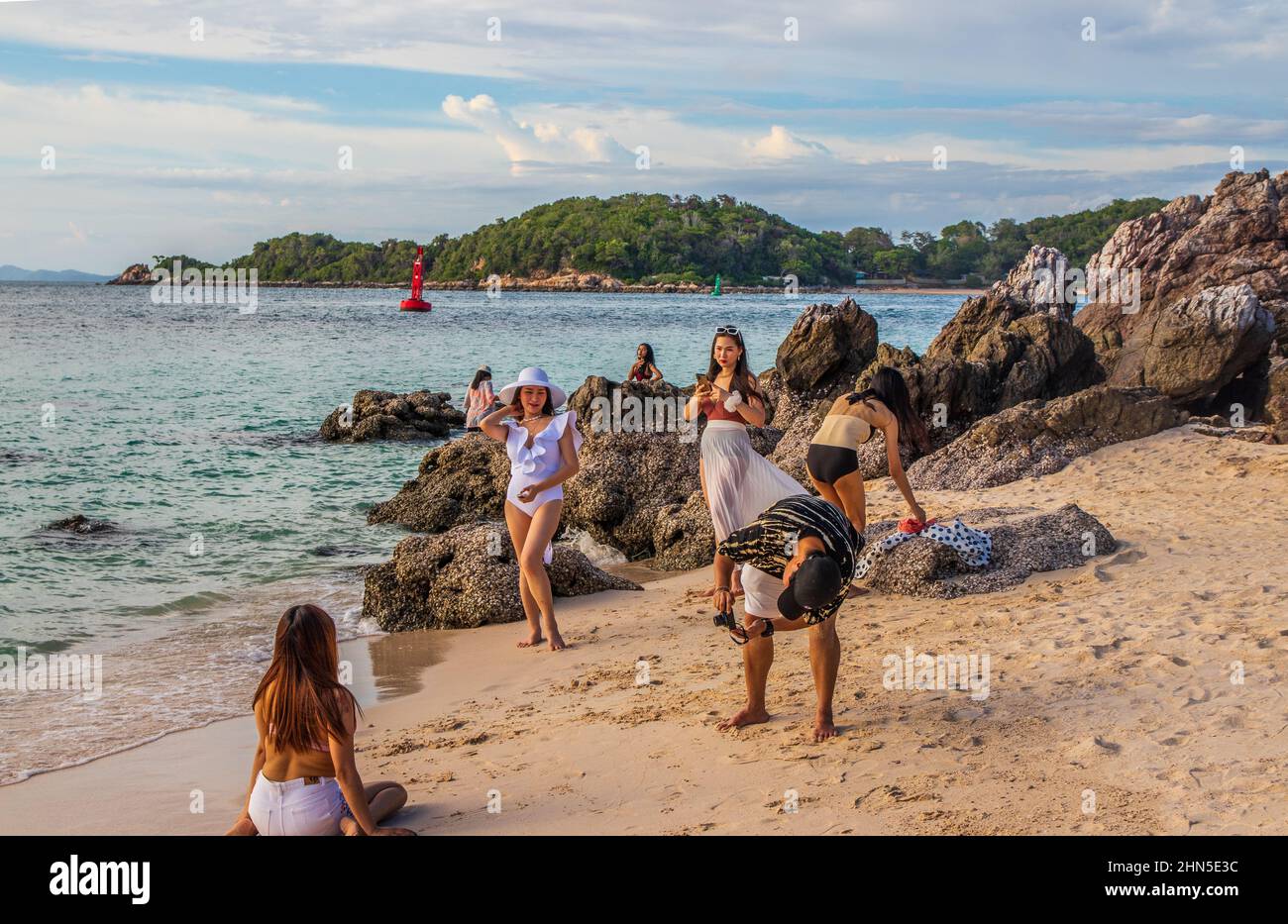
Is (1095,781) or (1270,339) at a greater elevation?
(1270,339)

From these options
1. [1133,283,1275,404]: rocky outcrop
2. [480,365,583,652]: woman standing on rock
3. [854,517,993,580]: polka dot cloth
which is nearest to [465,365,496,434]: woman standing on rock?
[480,365,583,652]: woman standing on rock

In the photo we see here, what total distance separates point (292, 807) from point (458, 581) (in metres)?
4.72

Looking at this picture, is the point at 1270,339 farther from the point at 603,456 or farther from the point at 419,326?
the point at 419,326

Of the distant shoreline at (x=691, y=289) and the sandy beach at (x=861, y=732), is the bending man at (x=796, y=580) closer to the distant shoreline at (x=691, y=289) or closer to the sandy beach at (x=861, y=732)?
the sandy beach at (x=861, y=732)

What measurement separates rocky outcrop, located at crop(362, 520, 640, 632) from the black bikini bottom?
95.8 inches

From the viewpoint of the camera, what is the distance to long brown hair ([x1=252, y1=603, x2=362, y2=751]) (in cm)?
414

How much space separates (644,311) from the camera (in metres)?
75.9

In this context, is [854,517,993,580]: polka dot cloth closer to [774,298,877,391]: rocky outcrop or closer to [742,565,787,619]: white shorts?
[742,565,787,619]: white shorts

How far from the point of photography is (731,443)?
22.6 feet

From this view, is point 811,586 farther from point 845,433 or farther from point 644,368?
point 644,368

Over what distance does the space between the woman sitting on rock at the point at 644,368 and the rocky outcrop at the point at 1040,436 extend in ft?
10.9

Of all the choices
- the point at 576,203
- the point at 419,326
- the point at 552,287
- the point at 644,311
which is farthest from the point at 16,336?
the point at 576,203

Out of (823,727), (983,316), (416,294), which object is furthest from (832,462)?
(416,294)

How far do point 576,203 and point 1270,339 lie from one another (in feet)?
409
